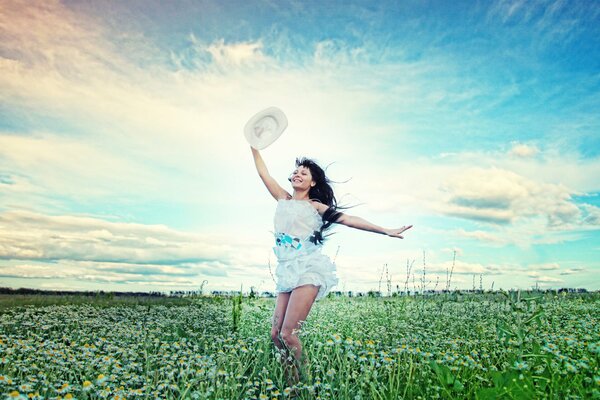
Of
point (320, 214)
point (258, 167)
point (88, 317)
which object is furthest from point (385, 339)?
point (88, 317)

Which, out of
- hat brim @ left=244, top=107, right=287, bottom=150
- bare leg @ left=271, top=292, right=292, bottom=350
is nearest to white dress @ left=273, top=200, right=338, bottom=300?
bare leg @ left=271, top=292, right=292, bottom=350

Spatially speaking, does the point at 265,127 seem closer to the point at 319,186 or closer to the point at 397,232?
the point at 319,186

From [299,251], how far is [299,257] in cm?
10

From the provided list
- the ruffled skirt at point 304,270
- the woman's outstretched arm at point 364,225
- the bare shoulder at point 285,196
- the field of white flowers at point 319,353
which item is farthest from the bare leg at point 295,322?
the bare shoulder at point 285,196

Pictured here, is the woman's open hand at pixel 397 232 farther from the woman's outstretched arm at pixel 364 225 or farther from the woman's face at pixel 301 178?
the woman's face at pixel 301 178

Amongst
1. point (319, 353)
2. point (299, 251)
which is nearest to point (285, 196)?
point (299, 251)

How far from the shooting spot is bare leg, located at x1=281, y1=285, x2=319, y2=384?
5.75 meters

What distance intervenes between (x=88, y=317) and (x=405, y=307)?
286 inches

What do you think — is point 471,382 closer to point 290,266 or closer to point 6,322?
point 290,266

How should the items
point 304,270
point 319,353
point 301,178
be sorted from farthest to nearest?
point 319,353 < point 301,178 < point 304,270

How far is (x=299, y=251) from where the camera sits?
627 cm

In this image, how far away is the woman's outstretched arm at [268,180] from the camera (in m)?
7.18

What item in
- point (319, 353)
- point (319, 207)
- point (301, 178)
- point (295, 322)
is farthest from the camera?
point (319, 353)

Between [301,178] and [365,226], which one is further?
[301,178]
